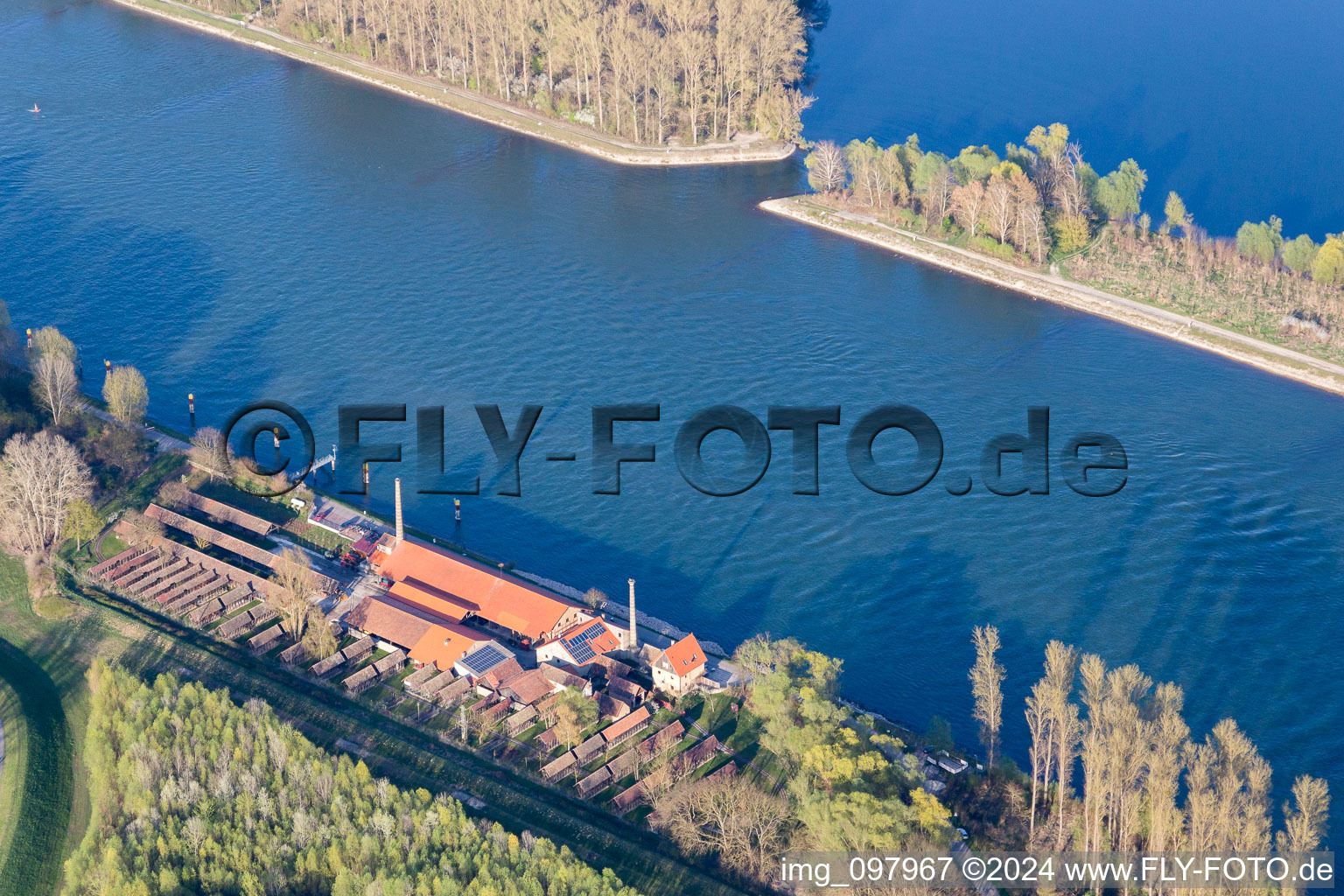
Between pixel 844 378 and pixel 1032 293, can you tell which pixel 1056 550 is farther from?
pixel 1032 293

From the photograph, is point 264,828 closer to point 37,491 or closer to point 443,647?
point 443,647

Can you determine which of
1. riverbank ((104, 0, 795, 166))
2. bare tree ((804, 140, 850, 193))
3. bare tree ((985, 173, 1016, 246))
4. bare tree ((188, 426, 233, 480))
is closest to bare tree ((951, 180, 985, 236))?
bare tree ((985, 173, 1016, 246))

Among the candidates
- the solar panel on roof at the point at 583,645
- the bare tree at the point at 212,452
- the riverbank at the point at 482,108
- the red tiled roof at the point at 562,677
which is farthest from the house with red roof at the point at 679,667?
the riverbank at the point at 482,108

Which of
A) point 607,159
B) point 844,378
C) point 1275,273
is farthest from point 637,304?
point 1275,273

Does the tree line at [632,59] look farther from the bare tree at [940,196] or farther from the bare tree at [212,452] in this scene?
the bare tree at [212,452]

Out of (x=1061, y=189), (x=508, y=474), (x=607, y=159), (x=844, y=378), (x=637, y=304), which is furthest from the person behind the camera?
(x=607, y=159)

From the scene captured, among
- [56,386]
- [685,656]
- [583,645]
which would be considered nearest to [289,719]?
[583,645]
